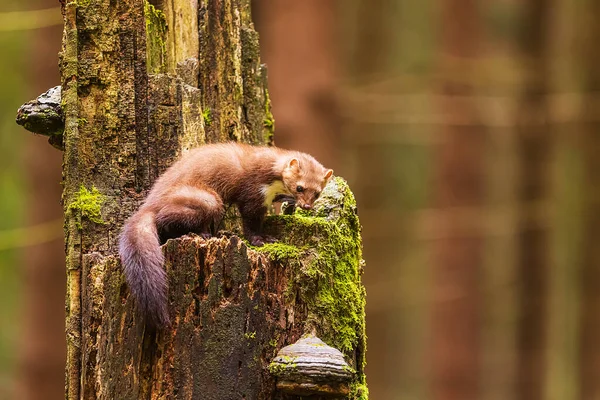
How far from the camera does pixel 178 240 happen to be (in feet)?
11.3

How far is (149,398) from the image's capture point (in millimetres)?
3363

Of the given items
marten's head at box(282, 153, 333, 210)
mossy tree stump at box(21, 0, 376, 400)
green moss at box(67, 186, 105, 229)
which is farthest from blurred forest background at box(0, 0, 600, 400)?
green moss at box(67, 186, 105, 229)

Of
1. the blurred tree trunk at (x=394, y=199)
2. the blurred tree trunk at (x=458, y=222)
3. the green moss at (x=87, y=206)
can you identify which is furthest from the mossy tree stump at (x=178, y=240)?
the blurred tree trunk at (x=458, y=222)

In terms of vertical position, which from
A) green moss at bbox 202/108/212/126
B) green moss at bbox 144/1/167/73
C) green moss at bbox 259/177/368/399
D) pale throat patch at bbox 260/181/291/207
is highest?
green moss at bbox 144/1/167/73

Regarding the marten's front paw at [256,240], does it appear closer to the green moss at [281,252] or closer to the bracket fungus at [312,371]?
the green moss at [281,252]

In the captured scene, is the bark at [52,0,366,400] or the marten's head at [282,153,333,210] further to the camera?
the marten's head at [282,153,333,210]

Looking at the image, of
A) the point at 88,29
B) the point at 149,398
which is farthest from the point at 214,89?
the point at 149,398

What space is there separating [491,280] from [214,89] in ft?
22.3

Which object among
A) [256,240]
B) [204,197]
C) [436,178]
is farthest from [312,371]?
[436,178]

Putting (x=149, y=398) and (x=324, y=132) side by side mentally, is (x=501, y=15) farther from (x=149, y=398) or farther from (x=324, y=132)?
(x=149, y=398)

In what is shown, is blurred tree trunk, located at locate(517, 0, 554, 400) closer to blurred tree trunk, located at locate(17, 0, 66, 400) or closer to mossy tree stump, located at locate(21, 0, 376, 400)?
blurred tree trunk, located at locate(17, 0, 66, 400)

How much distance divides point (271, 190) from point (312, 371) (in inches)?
62.3

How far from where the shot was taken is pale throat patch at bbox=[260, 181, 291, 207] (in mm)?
4688

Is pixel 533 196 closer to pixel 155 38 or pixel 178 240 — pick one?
pixel 155 38
